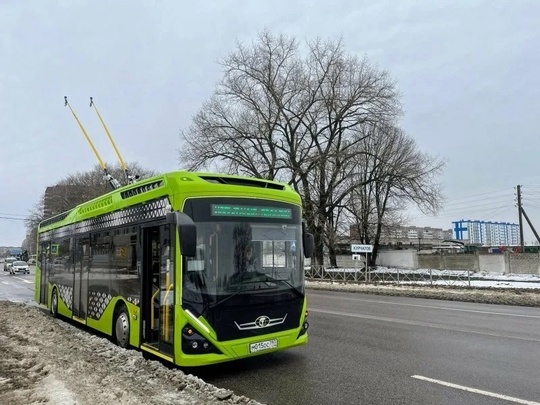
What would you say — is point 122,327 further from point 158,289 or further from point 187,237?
point 187,237

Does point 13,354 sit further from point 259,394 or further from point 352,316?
point 352,316

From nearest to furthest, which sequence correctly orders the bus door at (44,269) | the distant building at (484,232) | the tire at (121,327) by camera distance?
the tire at (121,327) < the bus door at (44,269) < the distant building at (484,232)

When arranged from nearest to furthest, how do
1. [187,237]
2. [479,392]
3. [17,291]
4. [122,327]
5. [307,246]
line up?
[479,392], [187,237], [307,246], [122,327], [17,291]

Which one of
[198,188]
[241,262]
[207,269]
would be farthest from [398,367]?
[198,188]

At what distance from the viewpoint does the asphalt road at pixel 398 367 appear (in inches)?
225

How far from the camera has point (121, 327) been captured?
833cm

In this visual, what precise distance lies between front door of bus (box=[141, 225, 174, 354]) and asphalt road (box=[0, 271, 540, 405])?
2.77 feet

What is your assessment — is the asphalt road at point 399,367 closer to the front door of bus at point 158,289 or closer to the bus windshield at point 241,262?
the front door of bus at point 158,289

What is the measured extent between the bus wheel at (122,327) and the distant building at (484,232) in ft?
286

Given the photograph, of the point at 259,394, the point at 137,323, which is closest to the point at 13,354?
the point at 137,323

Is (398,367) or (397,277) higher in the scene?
(398,367)

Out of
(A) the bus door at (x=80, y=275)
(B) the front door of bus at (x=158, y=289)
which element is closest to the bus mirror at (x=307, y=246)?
(B) the front door of bus at (x=158, y=289)

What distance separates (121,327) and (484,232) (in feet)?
303

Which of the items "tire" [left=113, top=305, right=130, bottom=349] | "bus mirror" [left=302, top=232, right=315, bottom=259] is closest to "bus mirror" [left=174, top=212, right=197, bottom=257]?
"bus mirror" [left=302, top=232, right=315, bottom=259]
